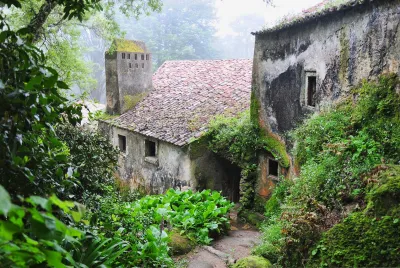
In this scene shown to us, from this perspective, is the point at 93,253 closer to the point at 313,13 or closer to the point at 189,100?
the point at 313,13

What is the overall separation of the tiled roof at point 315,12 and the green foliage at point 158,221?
16.4ft

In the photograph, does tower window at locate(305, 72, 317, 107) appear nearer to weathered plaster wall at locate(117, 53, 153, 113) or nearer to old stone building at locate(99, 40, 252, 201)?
old stone building at locate(99, 40, 252, 201)

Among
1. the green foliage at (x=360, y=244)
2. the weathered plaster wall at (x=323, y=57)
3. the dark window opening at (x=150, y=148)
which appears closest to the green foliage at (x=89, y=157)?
the green foliage at (x=360, y=244)

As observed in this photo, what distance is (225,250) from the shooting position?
26.9 feet

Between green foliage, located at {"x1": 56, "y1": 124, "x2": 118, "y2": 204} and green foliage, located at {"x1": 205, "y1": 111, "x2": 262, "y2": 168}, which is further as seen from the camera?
green foliage, located at {"x1": 205, "y1": 111, "x2": 262, "y2": 168}

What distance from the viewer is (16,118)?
2648 mm

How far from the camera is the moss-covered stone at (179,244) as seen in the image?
24.6ft

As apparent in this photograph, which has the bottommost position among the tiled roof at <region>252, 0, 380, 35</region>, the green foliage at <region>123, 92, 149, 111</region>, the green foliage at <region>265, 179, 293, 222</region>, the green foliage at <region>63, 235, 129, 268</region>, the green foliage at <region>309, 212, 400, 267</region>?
the green foliage at <region>265, 179, 293, 222</region>

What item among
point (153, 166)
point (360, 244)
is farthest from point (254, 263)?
point (153, 166)

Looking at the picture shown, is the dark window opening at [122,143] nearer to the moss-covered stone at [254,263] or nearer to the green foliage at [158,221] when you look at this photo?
the green foliage at [158,221]

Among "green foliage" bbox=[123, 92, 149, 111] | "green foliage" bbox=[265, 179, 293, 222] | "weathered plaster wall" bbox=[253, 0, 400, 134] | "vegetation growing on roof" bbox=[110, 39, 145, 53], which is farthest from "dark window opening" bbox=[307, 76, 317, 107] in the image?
"green foliage" bbox=[123, 92, 149, 111]

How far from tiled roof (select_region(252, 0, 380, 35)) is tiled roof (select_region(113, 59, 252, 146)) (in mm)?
3958

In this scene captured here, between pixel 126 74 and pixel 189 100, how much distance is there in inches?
135

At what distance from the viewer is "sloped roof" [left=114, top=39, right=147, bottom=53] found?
52.6 ft
